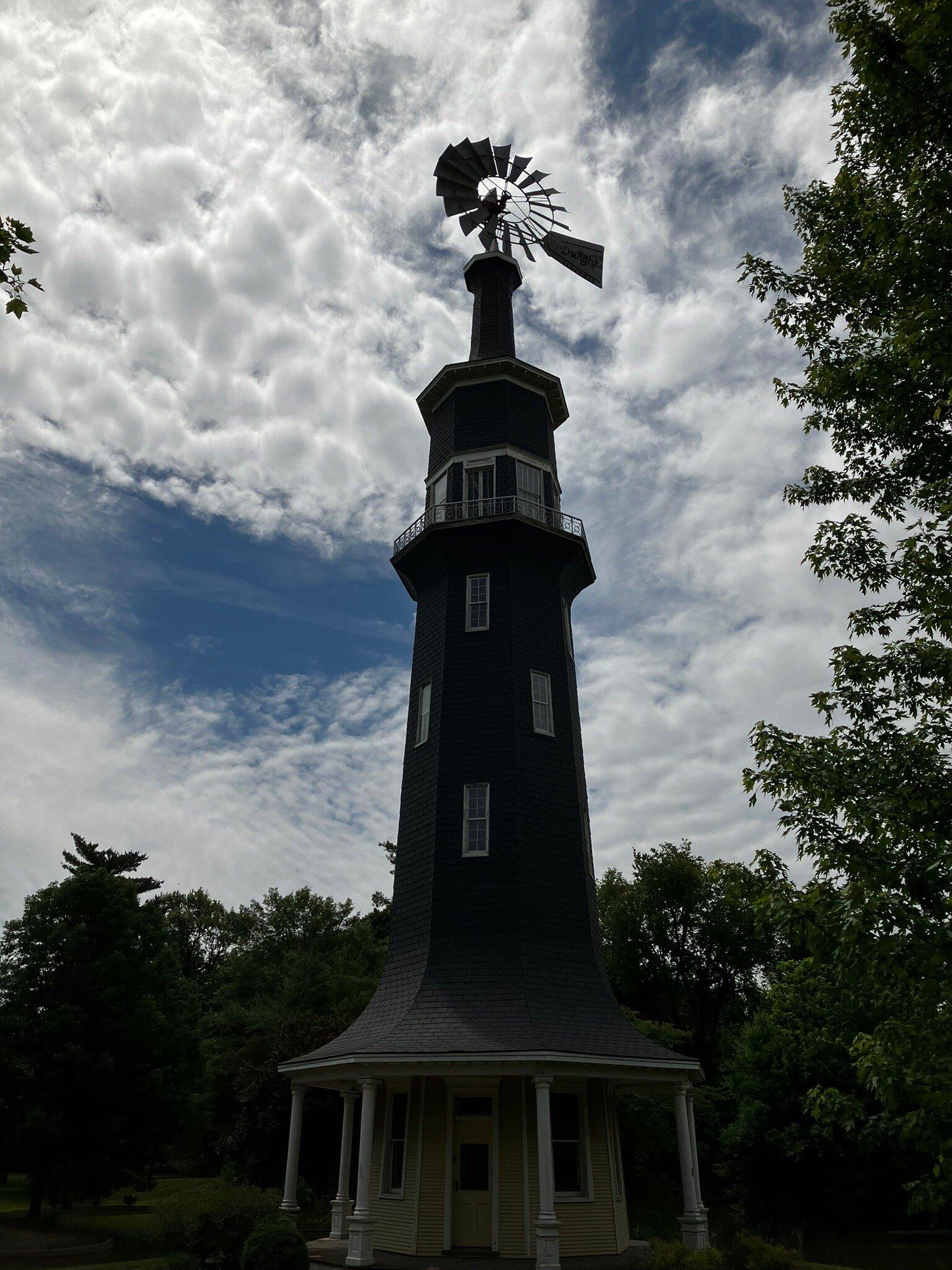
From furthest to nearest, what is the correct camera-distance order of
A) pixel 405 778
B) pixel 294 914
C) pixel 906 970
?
pixel 294 914, pixel 405 778, pixel 906 970

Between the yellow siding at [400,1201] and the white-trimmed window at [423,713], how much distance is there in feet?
25.9

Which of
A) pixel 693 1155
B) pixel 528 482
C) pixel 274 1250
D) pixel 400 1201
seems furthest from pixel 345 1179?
pixel 528 482

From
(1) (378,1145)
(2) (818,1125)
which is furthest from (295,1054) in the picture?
(2) (818,1125)

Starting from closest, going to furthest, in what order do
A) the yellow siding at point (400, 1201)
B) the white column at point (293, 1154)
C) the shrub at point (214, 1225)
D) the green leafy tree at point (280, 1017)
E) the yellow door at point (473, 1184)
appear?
the shrub at point (214, 1225) → the yellow door at point (473, 1184) → the yellow siding at point (400, 1201) → the white column at point (293, 1154) → the green leafy tree at point (280, 1017)

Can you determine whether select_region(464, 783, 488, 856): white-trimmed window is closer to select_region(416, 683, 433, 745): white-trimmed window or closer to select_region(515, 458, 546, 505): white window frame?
select_region(416, 683, 433, 745): white-trimmed window

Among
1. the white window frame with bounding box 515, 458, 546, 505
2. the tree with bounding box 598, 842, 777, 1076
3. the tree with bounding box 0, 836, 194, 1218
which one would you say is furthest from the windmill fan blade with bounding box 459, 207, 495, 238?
the tree with bounding box 598, 842, 777, 1076

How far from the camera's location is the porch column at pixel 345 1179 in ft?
64.7

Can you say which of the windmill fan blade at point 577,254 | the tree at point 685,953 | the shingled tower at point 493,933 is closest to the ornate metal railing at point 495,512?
Answer: the shingled tower at point 493,933

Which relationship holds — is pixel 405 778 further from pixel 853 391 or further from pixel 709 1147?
pixel 709 1147

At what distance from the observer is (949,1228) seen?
87.1ft

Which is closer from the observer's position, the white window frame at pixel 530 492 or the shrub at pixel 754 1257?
the shrub at pixel 754 1257

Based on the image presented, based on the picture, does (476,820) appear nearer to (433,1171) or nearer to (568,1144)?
(568,1144)

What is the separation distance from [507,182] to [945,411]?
2409 cm

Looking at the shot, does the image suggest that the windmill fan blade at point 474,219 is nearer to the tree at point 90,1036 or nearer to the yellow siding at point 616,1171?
the tree at point 90,1036
